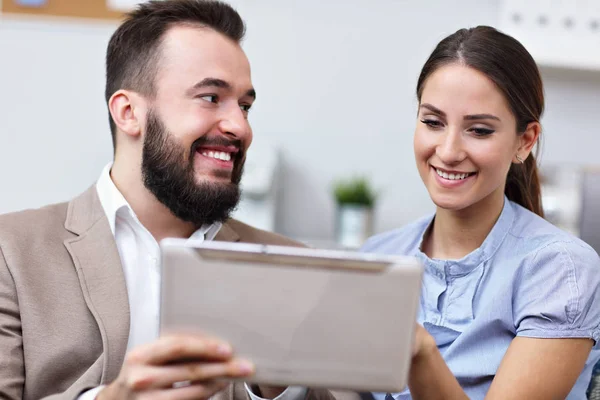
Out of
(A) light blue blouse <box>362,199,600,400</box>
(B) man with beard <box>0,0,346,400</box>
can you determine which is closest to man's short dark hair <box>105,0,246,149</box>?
(B) man with beard <box>0,0,346,400</box>

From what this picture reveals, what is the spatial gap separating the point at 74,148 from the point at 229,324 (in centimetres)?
243

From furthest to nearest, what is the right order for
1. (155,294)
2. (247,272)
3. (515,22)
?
(515,22)
(155,294)
(247,272)

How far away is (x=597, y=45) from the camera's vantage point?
3.07m

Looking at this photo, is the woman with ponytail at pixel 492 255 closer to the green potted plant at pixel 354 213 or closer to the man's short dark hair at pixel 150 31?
the man's short dark hair at pixel 150 31

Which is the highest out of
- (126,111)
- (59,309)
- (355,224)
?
(126,111)

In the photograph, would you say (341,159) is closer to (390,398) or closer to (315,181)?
(315,181)

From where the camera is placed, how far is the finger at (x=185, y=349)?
93cm

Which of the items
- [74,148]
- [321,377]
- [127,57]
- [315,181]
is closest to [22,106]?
[74,148]

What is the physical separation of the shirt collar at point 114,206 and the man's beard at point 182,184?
4cm

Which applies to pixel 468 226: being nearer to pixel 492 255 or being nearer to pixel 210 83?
pixel 492 255

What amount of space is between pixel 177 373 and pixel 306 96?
2.35m

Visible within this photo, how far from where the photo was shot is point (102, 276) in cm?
142

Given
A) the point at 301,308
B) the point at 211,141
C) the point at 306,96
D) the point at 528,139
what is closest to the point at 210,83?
the point at 211,141

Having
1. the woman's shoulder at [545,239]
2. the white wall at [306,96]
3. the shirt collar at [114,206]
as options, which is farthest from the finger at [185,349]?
the white wall at [306,96]
